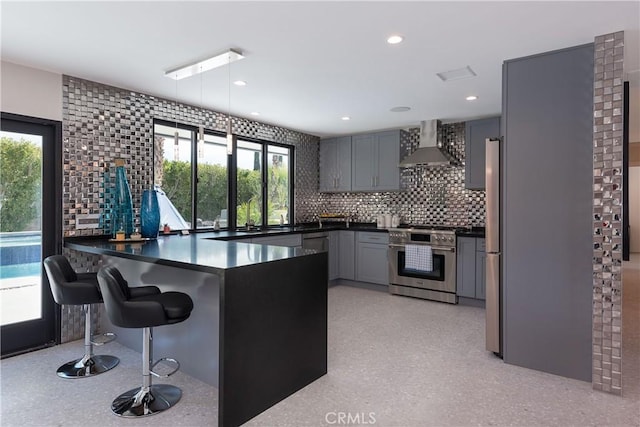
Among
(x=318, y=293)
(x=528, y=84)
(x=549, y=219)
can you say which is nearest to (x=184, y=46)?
(x=318, y=293)

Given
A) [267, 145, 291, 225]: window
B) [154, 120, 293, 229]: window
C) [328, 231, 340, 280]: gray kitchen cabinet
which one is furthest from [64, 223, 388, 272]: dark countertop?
[328, 231, 340, 280]: gray kitchen cabinet

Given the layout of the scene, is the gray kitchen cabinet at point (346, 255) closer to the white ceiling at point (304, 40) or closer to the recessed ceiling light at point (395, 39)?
the white ceiling at point (304, 40)

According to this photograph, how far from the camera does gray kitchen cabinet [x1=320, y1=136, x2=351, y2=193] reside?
612cm

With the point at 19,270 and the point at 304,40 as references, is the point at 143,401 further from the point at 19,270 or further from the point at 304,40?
the point at 304,40

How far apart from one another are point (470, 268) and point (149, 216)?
372 cm

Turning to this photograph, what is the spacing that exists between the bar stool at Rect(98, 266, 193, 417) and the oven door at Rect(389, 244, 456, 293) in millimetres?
3410

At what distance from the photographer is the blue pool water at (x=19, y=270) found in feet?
10.3

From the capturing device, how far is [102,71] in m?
3.25

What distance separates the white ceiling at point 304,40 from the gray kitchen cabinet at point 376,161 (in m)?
1.71

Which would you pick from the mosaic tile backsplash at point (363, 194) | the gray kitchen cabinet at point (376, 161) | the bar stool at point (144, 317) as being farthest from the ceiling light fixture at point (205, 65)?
the gray kitchen cabinet at point (376, 161)

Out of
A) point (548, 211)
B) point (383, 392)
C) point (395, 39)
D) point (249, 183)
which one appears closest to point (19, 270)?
point (249, 183)

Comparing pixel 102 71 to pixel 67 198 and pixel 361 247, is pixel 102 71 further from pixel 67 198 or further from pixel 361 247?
pixel 361 247

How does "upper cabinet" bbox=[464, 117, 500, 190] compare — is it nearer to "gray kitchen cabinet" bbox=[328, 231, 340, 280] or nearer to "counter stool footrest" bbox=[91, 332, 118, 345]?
"gray kitchen cabinet" bbox=[328, 231, 340, 280]

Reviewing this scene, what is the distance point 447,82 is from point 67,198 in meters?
3.63
